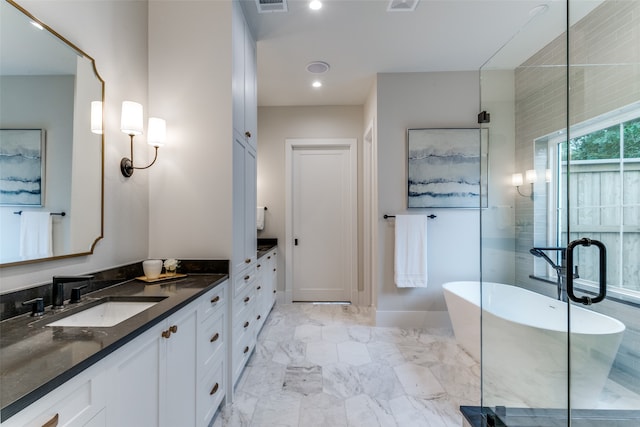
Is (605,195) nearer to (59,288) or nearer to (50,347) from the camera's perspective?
(50,347)

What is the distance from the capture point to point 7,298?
3.39 feet

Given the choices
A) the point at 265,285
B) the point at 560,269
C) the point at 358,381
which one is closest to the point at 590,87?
the point at 560,269

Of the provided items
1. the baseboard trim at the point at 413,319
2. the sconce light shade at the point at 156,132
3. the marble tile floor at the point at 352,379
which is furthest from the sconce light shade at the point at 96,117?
the baseboard trim at the point at 413,319

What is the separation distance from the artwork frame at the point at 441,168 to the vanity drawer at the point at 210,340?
90.1 inches

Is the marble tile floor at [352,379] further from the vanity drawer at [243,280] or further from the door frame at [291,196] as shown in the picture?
the door frame at [291,196]

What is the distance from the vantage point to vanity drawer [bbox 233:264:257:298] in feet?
6.35

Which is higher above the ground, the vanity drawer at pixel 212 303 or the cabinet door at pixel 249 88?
the cabinet door at pixel 249 88

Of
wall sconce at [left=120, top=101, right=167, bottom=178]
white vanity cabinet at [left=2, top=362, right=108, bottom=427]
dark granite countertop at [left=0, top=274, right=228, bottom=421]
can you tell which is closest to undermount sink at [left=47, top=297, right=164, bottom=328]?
dark granite countertop at [left=0, top=274, right=228, bottom=421]

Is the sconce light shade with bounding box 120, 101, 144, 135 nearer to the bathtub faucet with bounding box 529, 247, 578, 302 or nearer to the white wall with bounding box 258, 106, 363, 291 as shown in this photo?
the white wall with bounding box 258, 106, 363, 291

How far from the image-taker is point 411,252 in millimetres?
3049

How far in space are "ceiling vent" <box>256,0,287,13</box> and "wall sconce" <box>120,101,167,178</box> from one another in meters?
1.18

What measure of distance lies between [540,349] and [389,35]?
2.67m

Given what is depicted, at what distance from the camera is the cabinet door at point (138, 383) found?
88 centimetres

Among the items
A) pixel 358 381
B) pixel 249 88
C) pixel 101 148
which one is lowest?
pixel 358 381
